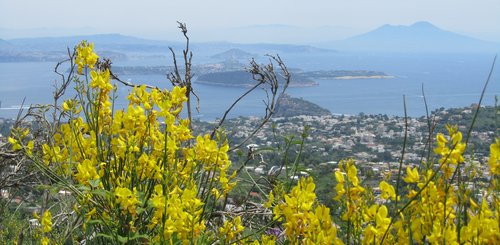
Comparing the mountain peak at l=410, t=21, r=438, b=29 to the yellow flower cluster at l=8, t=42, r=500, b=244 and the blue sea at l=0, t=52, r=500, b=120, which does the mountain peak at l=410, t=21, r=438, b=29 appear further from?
the yellow flower cluster at l=8, t=42, r=500, b=244

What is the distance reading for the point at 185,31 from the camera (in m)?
2.05

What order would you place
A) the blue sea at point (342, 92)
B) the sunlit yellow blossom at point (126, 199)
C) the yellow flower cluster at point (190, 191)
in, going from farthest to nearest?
the blue sea at point (342, 92)
the sunlit yellow blossom at point (126, 199)
the yellow flower cluster at point (190, 191)

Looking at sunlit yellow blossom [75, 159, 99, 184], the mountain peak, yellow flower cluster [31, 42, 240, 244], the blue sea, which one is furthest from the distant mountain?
sunlit yellow blossom [75, 159, 99, 184]

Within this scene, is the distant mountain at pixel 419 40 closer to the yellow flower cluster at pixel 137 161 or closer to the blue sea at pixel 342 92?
the blue sea at pixel 342 92

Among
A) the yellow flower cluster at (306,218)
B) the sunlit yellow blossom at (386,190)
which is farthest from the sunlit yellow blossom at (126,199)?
the sunlit yellow blossom at (386,190)

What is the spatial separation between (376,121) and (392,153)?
10585 millimetres

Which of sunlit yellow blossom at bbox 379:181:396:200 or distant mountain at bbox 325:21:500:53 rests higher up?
distant mountain at bbox 325:21:500:53

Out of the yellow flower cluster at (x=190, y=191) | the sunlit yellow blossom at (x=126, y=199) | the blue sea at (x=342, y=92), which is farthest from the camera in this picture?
the blue sea at (x=342, y=92)

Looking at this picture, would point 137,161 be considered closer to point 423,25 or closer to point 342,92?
point 342,92

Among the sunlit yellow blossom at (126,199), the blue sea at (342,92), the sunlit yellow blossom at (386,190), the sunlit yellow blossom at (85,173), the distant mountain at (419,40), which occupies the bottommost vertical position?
the blue sea at (342,92)

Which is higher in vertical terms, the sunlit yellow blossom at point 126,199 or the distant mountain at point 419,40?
the distant mountain at point 419,40

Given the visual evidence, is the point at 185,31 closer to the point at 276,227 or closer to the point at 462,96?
the point at 276,227

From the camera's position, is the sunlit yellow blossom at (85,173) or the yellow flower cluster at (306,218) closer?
the yellow flower cluster at (306,218)

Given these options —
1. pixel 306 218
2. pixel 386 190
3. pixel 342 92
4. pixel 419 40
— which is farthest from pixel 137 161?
pixel 419 40
